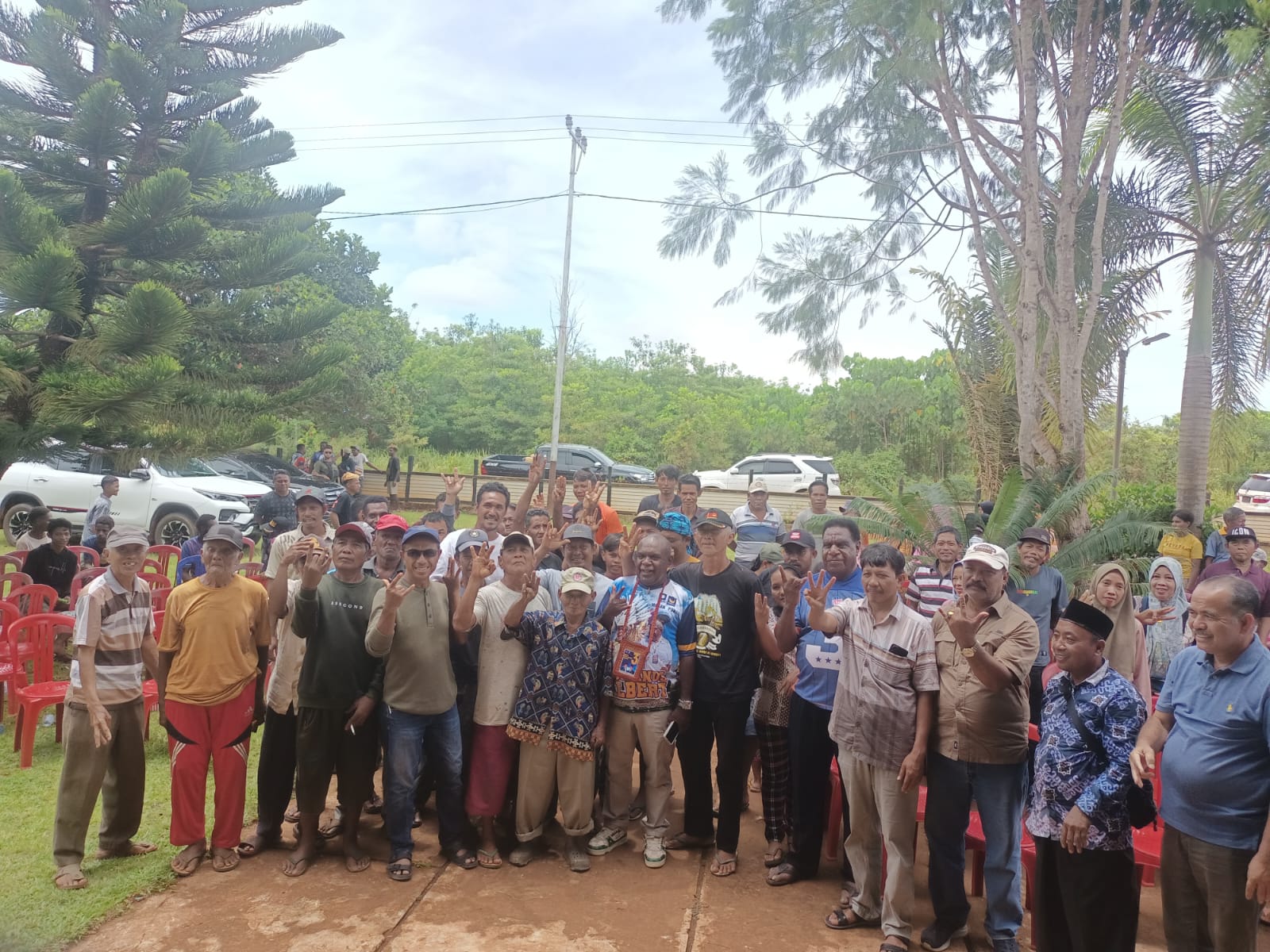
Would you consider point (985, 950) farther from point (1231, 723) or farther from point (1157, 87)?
point (1157, 87)

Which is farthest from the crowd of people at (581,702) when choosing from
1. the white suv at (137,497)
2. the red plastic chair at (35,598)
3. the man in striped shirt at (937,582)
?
the white suv at (137,497)

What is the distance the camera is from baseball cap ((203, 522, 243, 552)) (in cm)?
400

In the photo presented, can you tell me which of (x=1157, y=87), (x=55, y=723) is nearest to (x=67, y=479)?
(x=55, y=723)

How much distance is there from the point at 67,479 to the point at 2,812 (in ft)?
32.6

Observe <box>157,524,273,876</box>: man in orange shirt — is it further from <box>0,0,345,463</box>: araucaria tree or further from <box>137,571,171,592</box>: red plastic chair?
<box>137,571,171,592</box>: red plastic chair

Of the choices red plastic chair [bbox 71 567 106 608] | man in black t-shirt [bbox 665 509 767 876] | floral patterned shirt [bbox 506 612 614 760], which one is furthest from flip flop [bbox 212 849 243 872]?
red plastic chair [bbox 71 567 106 608]

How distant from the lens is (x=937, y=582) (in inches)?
196

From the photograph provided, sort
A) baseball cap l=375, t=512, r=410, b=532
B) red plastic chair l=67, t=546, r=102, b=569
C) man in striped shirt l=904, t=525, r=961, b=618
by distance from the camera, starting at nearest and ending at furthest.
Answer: baseball cap l=375, t=512, r=410, b=532 → man in striped shirt l=904, t=525, r=961, b=618 → red plastic chair l=67, t=546, r=102, b=569

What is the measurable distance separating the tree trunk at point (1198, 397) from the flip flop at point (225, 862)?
1061 cm

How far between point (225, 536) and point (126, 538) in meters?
0.46

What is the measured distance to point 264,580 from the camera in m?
4.43

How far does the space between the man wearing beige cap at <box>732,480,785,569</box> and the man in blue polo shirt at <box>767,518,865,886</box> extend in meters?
2.42

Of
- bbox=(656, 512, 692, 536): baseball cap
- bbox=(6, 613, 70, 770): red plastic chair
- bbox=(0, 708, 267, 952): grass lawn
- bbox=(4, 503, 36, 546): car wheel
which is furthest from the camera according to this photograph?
bbox=(4, 503, 36, 546): car wheel

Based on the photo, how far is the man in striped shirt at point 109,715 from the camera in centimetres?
381
